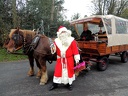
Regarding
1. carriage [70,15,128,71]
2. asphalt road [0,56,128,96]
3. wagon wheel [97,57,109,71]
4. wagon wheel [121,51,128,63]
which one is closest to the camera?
asphalt road [0,56,128,96]

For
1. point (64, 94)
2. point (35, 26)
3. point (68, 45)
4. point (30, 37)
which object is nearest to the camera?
point (64, 94)

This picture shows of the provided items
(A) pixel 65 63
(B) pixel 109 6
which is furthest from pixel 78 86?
(B) pixel 109 6

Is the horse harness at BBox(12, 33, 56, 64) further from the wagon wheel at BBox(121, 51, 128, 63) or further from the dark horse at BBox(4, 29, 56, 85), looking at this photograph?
the wagon wheel at BBox(121, 51, 128, 63)

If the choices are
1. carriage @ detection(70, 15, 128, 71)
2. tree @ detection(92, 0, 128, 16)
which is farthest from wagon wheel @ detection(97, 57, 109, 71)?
tree @ detection(92, 0, 128, 16)

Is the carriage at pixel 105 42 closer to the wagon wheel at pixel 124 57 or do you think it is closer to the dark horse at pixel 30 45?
the wagon wheel at pixel 124 57

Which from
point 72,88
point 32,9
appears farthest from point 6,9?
point 72,88

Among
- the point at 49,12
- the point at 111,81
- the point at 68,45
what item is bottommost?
the point at 111,81

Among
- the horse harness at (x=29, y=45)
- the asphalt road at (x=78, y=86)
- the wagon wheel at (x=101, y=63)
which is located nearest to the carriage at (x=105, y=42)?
the wagon wheel at (x=101, y=63)

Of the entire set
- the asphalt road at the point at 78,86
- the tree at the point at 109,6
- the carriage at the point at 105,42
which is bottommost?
the asphalt road at the point at 78,86

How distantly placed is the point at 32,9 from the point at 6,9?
6.21ft

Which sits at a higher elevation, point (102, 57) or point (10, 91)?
point (102, 57)

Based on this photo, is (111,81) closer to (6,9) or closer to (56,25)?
(56,25)

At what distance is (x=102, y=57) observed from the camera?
5.25 metres

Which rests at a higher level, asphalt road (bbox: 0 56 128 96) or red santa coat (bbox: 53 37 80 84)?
red santa coat (bbox: 53 37 80 84)
